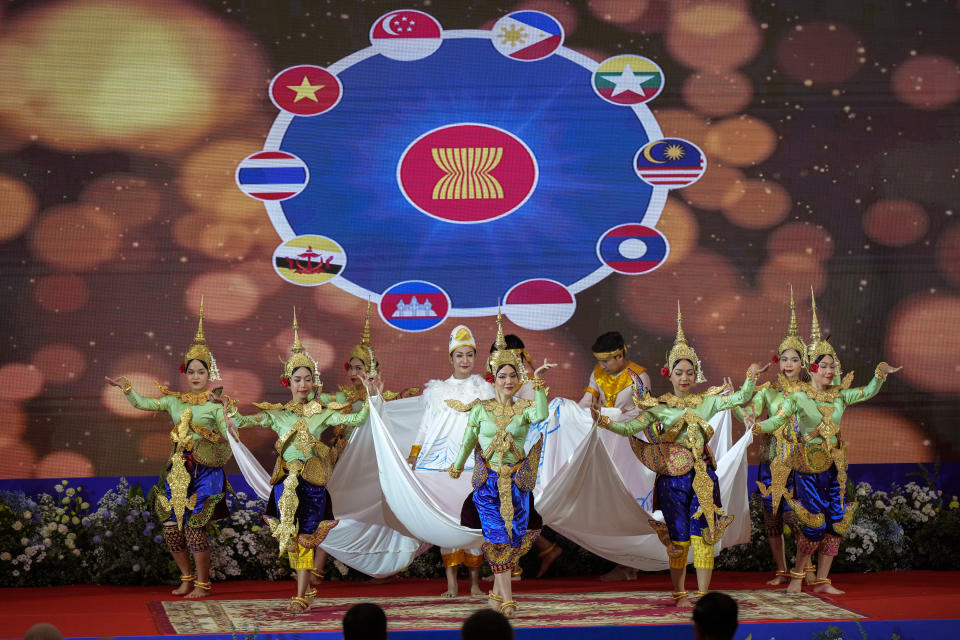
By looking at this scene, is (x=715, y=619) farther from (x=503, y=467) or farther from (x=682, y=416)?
(x=682, y=416)

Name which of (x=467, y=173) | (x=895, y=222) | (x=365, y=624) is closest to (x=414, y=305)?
(x=467, y=173)

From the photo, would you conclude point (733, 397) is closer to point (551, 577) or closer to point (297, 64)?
point (551, 577)

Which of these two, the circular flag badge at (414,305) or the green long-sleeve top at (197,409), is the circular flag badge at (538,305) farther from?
the green long-sleeve top at (197,409)

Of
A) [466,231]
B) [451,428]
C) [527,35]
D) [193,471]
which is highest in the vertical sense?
[527,35]

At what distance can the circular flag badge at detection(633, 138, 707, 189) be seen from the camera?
7840 mm

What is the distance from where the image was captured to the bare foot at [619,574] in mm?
7027

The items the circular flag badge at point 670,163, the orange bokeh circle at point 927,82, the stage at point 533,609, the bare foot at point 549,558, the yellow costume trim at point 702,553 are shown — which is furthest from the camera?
the orange bokeh circle at point 927,82

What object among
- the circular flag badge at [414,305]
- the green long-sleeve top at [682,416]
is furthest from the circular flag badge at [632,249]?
the green long-sleeve top at [682,416]

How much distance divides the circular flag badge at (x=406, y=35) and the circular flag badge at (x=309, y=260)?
1488 mm

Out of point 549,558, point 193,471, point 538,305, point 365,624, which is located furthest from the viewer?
point 538,305

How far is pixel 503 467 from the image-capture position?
5734 millimetres

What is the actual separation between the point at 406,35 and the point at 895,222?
152 inches

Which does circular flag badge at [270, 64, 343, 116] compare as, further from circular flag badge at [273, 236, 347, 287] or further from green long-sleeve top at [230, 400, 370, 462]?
green long-sleeve top at [230, 400, 370, 462]

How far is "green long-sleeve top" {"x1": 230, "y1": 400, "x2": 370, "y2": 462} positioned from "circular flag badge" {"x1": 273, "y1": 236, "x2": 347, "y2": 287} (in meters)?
1.79
